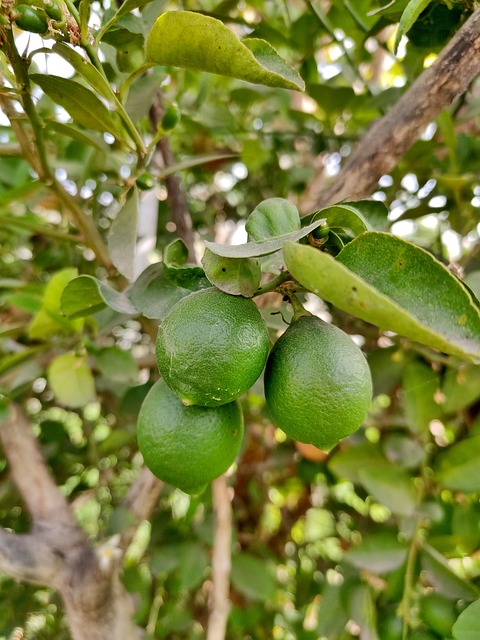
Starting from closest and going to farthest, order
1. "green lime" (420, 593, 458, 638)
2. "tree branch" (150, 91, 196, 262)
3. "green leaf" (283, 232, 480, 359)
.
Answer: "green leaf" (283, 232, 480, 359) → "green lime" (420, 593, 458, 638) → "tree branch" (150, 91, 196, 262)

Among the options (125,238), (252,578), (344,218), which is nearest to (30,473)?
(252,578)

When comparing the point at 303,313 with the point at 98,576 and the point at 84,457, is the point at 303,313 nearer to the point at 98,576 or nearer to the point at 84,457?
the point at 98,576

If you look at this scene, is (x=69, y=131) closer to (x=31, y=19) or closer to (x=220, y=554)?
(x=31, y=19)

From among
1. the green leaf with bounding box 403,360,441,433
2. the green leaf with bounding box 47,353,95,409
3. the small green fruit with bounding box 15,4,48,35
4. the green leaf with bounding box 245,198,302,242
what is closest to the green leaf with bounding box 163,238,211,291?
the green leaf with bounding box 245,198,302,242

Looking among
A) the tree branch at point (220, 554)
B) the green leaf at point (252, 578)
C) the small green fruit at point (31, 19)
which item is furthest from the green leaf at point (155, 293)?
the green leaf at point (252, 578)

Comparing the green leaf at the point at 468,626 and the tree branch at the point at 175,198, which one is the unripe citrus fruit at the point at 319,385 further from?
the tree branch at the point at 175,198

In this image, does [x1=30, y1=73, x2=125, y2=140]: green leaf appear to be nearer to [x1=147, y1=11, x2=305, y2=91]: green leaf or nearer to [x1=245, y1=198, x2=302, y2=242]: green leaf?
[x1=147, y1=11, x2=305, y2=91]: green leaf

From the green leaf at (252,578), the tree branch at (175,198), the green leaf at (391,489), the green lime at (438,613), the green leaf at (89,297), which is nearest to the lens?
the green leaf at (89,297)

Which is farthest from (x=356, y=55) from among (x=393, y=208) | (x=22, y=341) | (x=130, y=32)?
(x=22, y=341)
